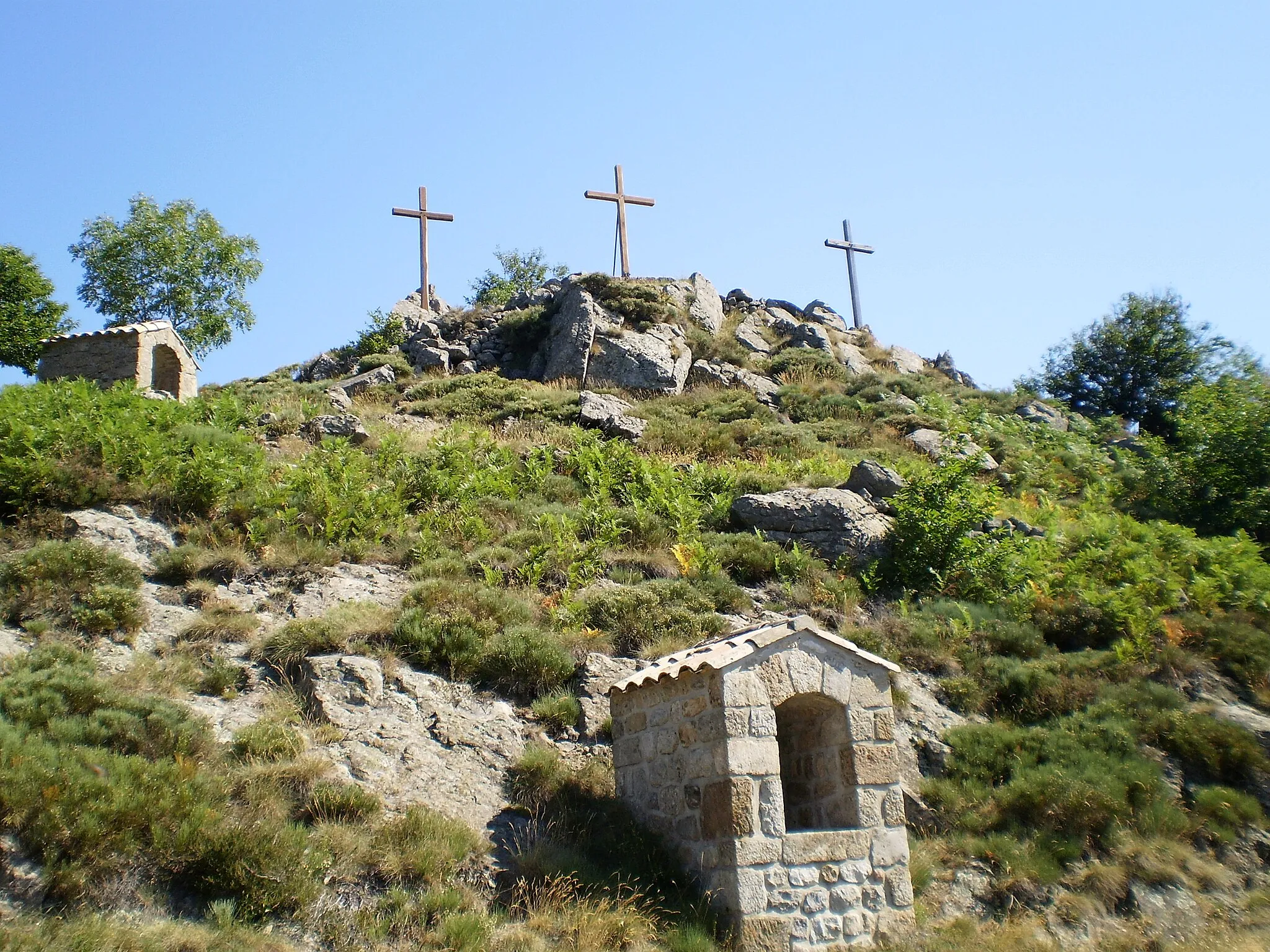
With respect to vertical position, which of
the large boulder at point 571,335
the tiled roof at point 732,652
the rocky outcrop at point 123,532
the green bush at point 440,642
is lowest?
the tiled roof at point 732,652

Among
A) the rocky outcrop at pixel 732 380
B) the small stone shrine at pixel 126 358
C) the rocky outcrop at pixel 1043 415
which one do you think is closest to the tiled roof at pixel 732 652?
the small stone shrine at pixel 126 358

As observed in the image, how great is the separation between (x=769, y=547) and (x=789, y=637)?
6.27 meters

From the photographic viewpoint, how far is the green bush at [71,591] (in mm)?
9773

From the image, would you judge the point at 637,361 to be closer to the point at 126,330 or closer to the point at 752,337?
the point at 752,337

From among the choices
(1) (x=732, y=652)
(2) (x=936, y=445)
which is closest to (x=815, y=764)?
(1) (x=732, y=652)

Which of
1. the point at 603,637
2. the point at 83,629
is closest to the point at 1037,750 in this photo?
the point at 603,637

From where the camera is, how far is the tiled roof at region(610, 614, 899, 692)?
796 centimetres

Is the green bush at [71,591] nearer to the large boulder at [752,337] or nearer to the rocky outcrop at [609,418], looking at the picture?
the rocky outcrop at [609,418]

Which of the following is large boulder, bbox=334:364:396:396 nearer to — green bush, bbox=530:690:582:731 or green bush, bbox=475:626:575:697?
green bush, bbox=475:626:575:697

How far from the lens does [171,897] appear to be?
6441 millimetres

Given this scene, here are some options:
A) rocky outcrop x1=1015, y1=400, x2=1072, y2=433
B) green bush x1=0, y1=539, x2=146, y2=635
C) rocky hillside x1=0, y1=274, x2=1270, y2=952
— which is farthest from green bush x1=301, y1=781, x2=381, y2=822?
rocky outcrop x1=1015, y1=400, x2=1072, y2=433

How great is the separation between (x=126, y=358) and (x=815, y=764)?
16983mm

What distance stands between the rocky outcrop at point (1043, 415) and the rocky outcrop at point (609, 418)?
1106 centimetres

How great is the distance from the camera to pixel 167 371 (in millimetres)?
20375
